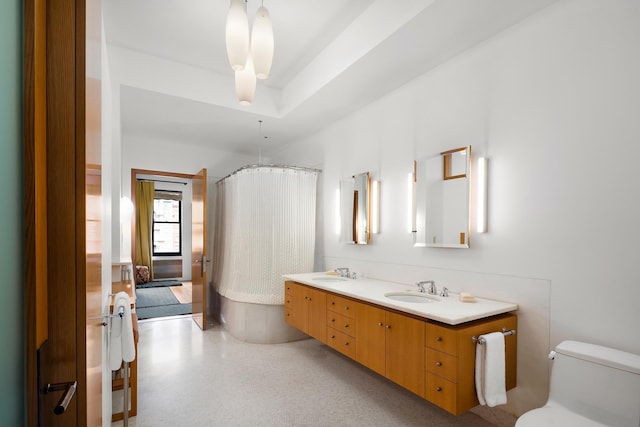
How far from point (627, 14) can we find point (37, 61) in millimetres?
2530

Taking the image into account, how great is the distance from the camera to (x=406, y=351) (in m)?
2.17

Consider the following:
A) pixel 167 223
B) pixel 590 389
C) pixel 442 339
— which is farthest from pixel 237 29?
pixel 167 223

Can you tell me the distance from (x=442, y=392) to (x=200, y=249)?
3716 mm

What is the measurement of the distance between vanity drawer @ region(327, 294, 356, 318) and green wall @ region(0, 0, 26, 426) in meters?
2.24

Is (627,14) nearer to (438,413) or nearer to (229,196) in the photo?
(438,413)

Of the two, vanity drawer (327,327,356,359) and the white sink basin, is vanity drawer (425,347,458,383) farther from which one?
→ the white sink basin

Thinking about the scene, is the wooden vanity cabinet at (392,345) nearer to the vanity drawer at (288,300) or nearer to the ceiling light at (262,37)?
the vanity drawer at (288,300)

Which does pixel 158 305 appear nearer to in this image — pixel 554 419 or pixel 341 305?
pixel 341 305

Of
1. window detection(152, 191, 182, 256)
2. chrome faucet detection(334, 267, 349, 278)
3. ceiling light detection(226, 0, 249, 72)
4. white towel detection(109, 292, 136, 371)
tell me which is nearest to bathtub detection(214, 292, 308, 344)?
chrome faucet detection(334, 267, 349, 278)

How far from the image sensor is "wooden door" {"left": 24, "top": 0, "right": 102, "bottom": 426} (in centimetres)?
69

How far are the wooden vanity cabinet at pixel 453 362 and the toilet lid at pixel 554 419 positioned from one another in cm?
30

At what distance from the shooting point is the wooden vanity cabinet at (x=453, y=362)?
1.83 metres

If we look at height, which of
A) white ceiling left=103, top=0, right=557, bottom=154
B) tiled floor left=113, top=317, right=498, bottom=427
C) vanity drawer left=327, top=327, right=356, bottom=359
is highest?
white ceiling left=103, top=0, right=557, bottom=154

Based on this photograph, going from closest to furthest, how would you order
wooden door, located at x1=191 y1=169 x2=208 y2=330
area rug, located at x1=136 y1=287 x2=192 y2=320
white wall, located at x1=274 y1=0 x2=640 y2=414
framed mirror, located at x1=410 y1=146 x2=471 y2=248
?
white wall, located at x1=274 y1=0 x2=640 y2=414 → framed mirror, located at x1=410 y1=146 x2=471 y2=248 → wooden door, located at x1=191 y1=169 x2=208 y2=330 → area rug, located at x1=136 y1=287 x2=192 y2=320
